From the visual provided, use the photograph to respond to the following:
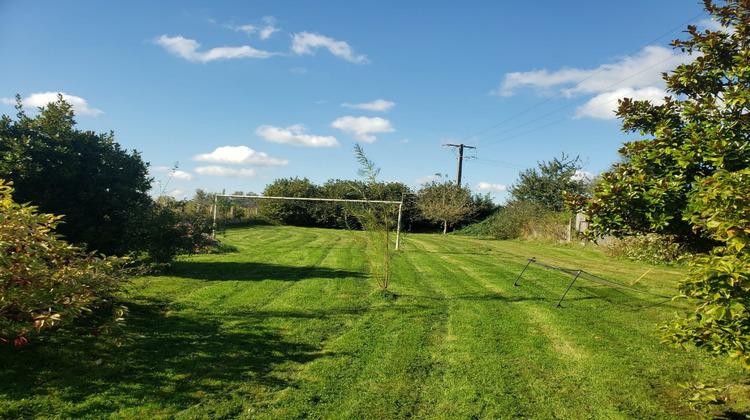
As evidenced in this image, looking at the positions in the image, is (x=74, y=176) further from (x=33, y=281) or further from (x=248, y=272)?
(x=33, y=281)

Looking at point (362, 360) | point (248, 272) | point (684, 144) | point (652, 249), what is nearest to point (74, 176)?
point (248, 272)

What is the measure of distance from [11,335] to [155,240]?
4589 mm

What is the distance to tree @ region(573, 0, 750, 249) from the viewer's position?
3451 mm

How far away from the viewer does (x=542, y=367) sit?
5047 mm

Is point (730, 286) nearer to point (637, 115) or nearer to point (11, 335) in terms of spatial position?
point (637, 115)

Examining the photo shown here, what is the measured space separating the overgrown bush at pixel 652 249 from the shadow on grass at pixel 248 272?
19.9 feet

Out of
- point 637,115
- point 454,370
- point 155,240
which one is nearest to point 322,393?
point 454,370

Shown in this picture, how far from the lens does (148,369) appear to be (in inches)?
175

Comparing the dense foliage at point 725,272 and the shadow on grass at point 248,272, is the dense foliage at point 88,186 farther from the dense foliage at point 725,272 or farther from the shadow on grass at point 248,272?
the dense foliage at point 725,272

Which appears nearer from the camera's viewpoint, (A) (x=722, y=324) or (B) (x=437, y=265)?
(A) (x=722, y=324)

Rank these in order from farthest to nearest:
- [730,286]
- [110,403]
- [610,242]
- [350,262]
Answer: [610,242], [350,262], [110,403], [730,286]

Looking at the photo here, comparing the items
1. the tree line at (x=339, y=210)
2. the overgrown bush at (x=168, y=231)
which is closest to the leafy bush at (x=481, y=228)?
the tree line at (x=339, y=210)

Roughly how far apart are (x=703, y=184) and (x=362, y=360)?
3797 mm

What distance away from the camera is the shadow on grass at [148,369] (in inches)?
146
